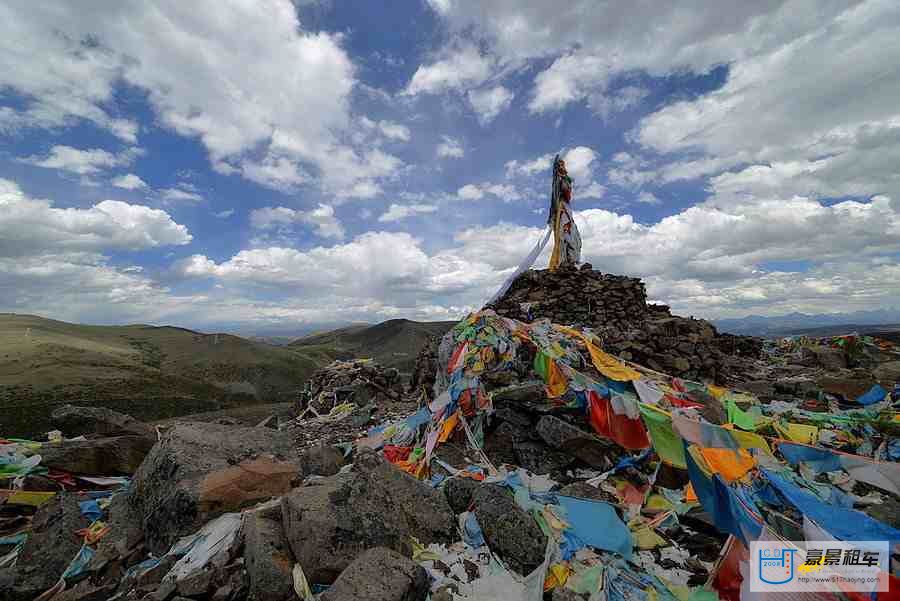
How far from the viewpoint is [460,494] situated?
21.0 ft

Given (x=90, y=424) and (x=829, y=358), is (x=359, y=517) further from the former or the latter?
(x=829, y=358)

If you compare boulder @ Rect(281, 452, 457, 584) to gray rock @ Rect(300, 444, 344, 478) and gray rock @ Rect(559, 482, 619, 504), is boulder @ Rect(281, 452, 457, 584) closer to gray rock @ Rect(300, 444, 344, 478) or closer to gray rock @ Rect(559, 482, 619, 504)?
gray rock @ Rect(559, 482, 619, 504)

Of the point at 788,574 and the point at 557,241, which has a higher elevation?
the point at 557,241

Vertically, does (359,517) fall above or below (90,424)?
above

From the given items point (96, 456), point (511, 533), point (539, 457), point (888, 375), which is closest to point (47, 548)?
point (96, 456)

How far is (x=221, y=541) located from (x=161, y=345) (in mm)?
99548

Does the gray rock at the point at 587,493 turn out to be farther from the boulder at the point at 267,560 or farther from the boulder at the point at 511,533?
the boulder at the point at 267,560

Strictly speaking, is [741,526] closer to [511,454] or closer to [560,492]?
[560,492]

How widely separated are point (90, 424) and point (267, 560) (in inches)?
420

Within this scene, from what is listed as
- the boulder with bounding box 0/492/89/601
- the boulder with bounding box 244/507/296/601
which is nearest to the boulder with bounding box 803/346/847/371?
the boulder with bounding box 244/507/296/601

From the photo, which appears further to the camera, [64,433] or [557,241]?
[557,241]

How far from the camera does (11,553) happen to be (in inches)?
268

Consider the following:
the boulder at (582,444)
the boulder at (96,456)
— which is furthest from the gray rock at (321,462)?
the boulder at (582,444)

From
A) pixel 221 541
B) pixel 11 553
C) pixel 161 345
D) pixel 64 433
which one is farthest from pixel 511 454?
pixel 161 345
